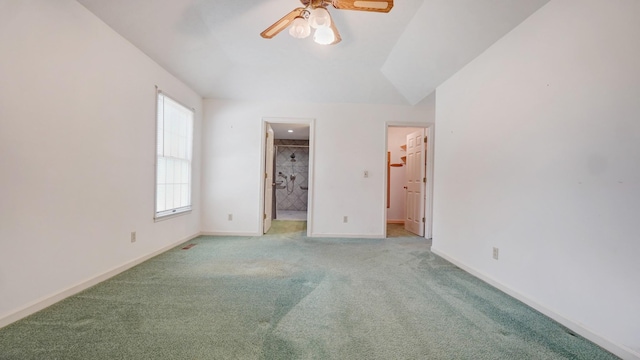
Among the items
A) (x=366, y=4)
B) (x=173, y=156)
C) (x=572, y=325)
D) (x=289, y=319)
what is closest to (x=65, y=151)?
(x=173, y=156)

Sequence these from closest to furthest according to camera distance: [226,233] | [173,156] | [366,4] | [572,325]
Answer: [572,325] < [366,4] < [173,156] < [226,233]

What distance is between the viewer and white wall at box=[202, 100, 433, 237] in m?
4.16

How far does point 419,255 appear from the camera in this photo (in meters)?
3.27

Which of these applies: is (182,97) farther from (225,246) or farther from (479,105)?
(479,105)

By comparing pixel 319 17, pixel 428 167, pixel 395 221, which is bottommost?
pixel 395 221

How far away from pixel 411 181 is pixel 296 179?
13.0ft

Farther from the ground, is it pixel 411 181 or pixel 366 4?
pixel 366 4

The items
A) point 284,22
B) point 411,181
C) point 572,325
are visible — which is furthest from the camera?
point 411,181

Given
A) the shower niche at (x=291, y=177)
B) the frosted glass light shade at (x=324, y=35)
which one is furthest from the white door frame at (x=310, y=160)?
the shower niche at (x=291, y=177)

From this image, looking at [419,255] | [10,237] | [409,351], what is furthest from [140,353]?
[419,255]

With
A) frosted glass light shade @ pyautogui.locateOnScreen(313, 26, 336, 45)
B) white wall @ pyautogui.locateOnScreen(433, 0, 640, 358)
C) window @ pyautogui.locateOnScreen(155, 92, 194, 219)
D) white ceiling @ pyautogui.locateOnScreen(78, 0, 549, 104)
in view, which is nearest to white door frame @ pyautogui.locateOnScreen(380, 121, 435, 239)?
white ceiling @ pyautogui.locateOnScreen(78, 0, 549, 104)

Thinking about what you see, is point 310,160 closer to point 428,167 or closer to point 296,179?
point 428,167

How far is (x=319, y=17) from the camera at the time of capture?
6.03ft

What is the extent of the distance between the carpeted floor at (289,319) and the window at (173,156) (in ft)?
3.09
